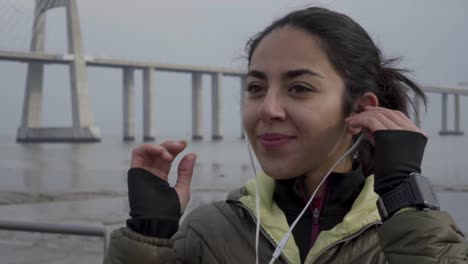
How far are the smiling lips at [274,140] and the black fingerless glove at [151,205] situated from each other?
0.62ft

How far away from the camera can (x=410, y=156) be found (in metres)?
0.93

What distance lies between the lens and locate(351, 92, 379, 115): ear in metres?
1.12

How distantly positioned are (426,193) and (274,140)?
0.94 feet

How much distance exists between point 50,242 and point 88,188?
1321 centimetres

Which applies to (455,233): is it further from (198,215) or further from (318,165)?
(198,215)

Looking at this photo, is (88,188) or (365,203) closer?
(365,203)

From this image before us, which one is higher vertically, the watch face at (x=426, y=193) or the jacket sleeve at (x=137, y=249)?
the watch face at (x=426, y=193)

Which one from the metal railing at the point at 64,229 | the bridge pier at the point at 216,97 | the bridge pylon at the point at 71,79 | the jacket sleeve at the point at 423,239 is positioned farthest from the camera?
the bridge pier at the point at 216,97

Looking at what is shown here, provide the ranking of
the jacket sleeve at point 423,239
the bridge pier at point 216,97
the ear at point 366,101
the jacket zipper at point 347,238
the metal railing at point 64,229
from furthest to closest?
1. the bridge pier at point 216,97
2. the metal railing at point 64,229
3. the ear at point 366,101
4. the jacket zipper at point 347,238
5. the jacket sleeve at point 423,239

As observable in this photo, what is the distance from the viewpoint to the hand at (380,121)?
954mm

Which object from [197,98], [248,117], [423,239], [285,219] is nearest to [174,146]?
[248,117]

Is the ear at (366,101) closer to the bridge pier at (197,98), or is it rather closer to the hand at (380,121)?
the hand at (380,121)

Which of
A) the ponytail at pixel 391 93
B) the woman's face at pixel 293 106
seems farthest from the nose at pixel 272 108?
the ponytail at pixel 391 93

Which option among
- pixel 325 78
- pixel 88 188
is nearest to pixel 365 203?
pixel 325 78
